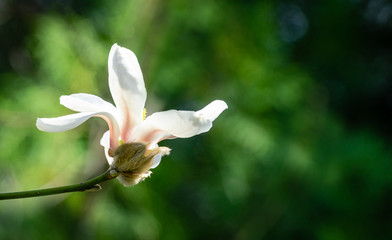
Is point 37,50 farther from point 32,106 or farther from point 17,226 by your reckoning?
point 17,226

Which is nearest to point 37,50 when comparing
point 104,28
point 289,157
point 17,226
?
point 104,28

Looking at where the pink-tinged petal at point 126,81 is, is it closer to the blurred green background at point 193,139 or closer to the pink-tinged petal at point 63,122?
the pink-tinged petal at point 63,122

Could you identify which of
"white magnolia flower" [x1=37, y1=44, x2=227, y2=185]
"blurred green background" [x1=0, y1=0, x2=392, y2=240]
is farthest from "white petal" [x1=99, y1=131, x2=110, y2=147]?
"blurred green background" [x1=0, y1=0, x2=392, y2=240]

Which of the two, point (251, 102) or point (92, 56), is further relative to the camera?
point (251, 102)

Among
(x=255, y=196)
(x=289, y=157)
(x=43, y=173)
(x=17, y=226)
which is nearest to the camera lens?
(x=43, y=173)

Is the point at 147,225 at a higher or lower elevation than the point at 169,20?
lower

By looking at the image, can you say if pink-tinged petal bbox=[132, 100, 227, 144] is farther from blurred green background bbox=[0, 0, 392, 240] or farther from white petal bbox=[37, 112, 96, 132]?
blurred green background bbox=[0, 0, 392, 240]
